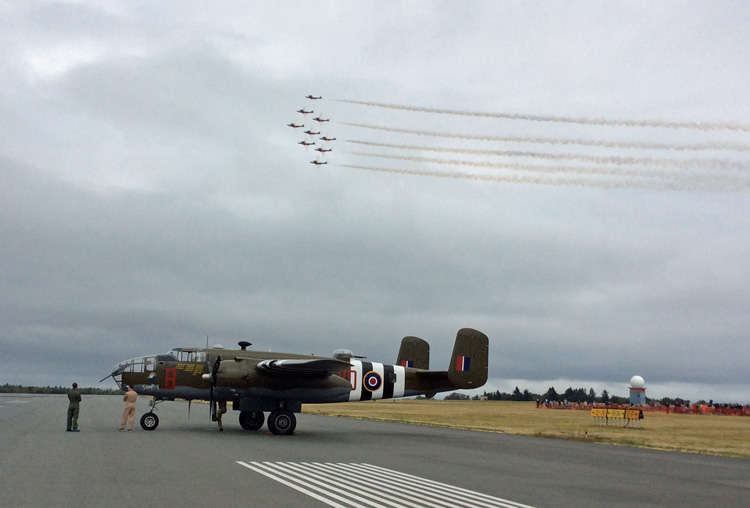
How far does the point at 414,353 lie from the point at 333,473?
2440cm

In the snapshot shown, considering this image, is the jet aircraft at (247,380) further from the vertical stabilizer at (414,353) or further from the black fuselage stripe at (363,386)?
the vertical stabilizer at (414,353)

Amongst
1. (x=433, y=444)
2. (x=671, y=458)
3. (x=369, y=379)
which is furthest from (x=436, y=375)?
(x=671, y=458)

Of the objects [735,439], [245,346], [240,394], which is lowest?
[735,439]

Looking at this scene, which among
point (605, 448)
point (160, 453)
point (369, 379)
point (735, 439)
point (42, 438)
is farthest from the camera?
point (735, 439)

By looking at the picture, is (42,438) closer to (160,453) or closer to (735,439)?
(160,453)

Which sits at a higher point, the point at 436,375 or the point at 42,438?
the point at 436,375

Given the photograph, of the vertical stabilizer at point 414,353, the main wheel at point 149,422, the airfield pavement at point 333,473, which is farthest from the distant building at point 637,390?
the main wheel at point 149,422

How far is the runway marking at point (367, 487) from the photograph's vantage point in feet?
41.0

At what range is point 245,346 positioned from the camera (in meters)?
31.2

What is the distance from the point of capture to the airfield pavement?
1264cm

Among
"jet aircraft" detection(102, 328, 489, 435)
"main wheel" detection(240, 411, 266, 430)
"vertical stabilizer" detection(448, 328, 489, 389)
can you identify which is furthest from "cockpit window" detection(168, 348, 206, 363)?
"vertical stabilizer" detection(448, 328, 489, 389)

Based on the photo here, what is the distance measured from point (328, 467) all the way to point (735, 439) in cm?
3276

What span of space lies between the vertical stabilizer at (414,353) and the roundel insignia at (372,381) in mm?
7222

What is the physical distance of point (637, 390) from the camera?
3994 inches
